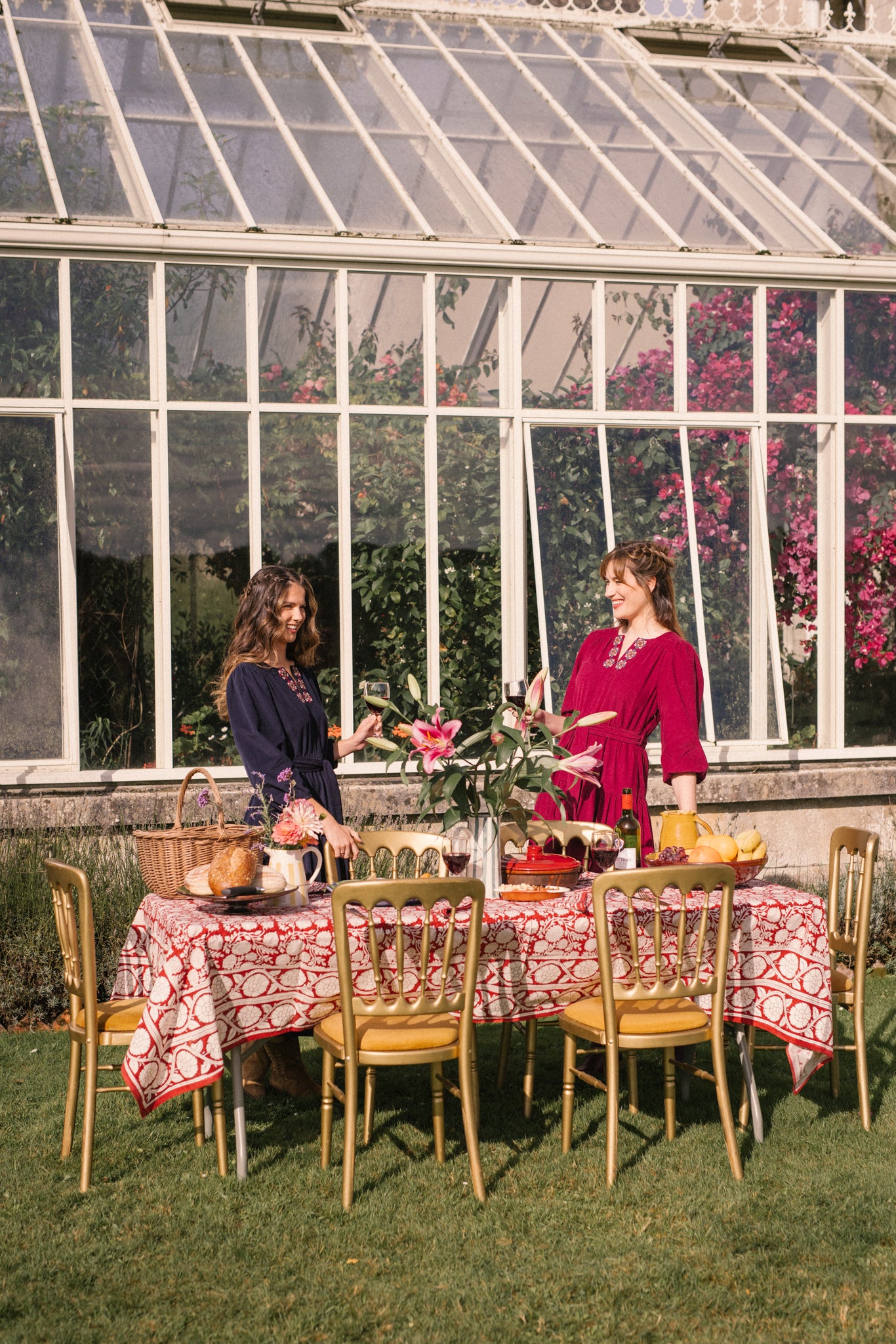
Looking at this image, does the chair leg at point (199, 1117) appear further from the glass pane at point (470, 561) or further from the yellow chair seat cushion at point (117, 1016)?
the glass pane at point (470, 561)

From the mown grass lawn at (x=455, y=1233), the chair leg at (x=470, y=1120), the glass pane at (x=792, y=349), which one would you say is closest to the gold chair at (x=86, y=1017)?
the mown grass lawn at (x=455, y=1233)

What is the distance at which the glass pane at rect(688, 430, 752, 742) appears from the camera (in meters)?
7.48

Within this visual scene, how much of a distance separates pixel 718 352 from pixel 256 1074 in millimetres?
4863

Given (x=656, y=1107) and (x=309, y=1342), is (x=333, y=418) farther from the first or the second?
(x=309, y=1342)

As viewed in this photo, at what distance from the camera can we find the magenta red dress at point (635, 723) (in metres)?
4.70

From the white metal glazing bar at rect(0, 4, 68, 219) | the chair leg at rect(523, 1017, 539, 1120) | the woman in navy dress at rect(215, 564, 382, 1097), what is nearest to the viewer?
the chair leg at rect(523, 1017, 539, 1120)

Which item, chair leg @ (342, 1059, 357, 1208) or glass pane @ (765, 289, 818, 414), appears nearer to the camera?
chair leg @ (342, 1059, 357, 1208)

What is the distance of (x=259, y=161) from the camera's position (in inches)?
294

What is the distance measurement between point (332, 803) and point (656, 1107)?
1.59 meters

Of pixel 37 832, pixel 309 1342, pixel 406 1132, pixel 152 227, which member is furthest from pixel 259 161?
pixel 309 1342

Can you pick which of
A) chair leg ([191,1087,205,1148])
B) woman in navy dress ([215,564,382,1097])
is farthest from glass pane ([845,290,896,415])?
chair leg ([191,1087,205,1148])

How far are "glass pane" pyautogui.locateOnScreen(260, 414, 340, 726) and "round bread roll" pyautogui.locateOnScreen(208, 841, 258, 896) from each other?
3053 millimetres

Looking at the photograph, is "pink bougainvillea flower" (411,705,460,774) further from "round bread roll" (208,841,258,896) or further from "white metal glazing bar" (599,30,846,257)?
"white metal glazing bar" (599,30,846,257)

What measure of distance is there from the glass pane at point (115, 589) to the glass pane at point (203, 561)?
0.13 metres
